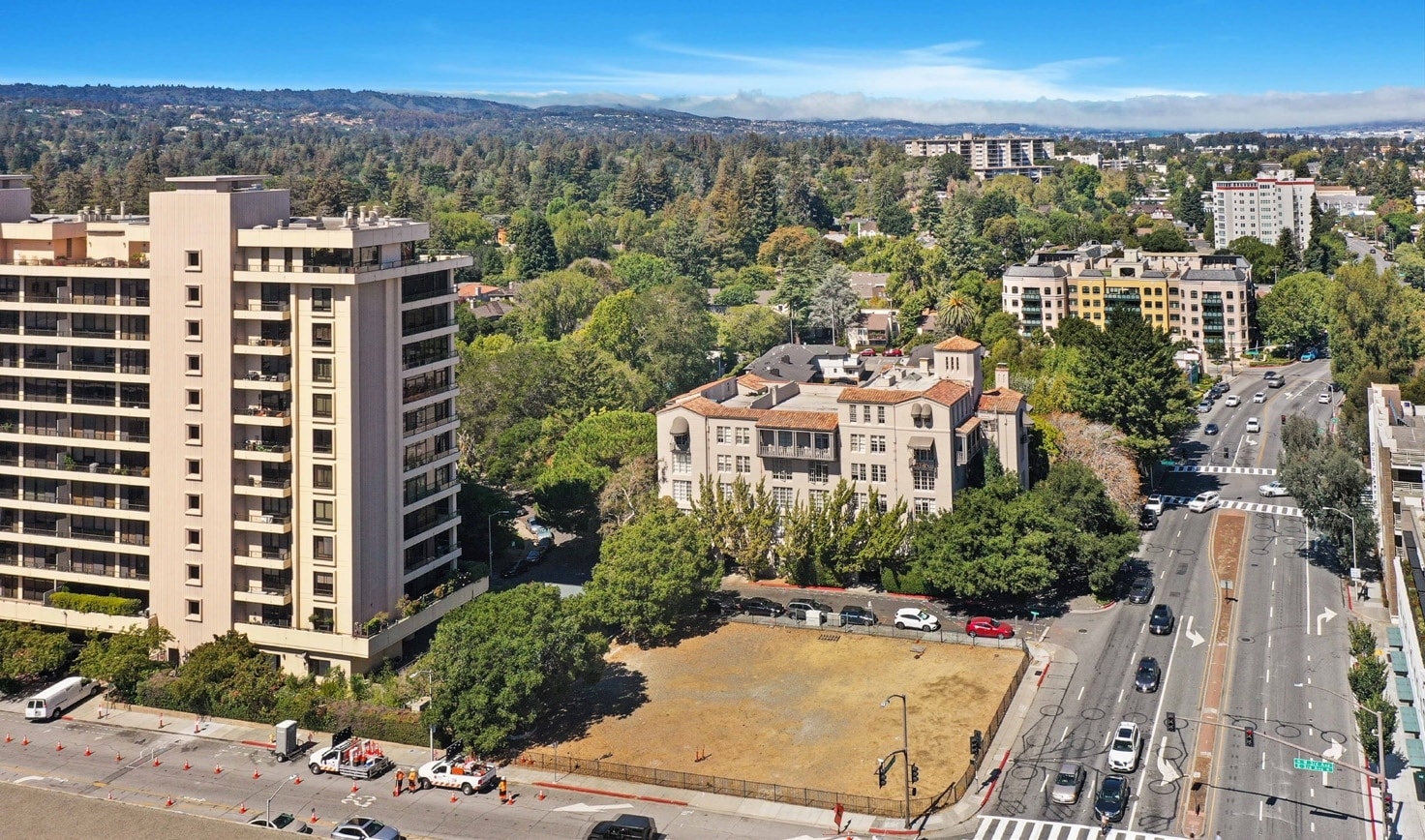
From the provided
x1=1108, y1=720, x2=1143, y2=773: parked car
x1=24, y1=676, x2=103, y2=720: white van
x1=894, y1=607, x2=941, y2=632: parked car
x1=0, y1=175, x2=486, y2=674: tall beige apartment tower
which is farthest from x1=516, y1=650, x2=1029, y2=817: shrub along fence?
x1=24, y1=676, x2=103, y2=720: white van

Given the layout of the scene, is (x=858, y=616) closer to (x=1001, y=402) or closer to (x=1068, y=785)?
(x=1001, y=402)

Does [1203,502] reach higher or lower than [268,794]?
higher

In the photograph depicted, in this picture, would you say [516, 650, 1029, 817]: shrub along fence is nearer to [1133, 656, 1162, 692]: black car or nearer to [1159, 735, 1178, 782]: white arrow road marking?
[1159, 735, 1178, 782]: white arrow road marking

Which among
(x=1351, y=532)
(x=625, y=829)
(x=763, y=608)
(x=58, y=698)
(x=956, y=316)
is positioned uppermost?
(x=956, y=316)

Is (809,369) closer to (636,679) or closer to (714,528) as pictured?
(714,528)

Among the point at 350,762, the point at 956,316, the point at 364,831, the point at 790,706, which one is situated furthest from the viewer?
the point at 956,316

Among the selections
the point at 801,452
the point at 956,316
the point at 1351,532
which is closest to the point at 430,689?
the point at 801,452

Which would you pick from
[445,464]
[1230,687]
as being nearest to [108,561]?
[445,464]
